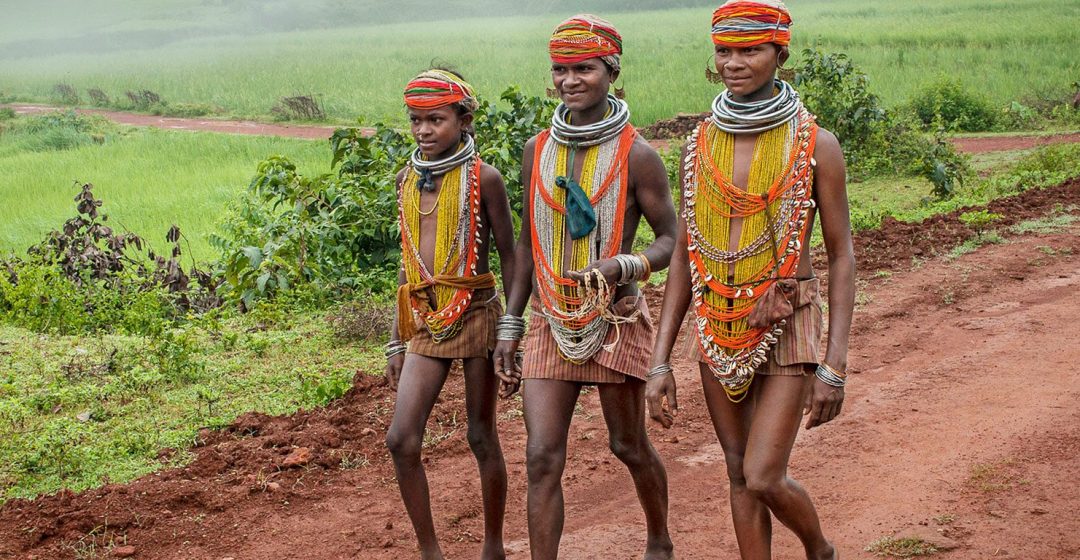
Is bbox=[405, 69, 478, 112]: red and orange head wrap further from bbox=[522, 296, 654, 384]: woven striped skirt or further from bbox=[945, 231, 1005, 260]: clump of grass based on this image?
bbox=[945, 231, 1005, 260]: clump of grass

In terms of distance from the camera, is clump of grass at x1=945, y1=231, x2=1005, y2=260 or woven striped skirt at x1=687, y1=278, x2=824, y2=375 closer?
woven striped skirt at x1=687, y1=278, x2=824, y2=375

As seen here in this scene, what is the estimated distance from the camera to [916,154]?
12.3m

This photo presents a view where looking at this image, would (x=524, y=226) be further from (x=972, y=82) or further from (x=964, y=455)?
(x=972, y=82)

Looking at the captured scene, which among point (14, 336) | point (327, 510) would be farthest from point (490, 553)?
point (14, 336)

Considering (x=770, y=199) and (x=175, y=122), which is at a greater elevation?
(x=770, y=199)

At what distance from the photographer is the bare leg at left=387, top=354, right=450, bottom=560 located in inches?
155

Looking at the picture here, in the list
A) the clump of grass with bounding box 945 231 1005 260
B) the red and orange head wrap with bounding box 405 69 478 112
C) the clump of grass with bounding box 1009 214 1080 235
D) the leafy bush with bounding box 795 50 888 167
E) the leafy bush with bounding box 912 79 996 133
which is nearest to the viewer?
the red and orange head wrap with bounding box 405 69 478 112

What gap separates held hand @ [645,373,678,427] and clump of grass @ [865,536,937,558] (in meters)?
1.16

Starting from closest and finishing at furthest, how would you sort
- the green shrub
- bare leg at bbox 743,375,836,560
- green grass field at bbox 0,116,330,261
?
bare leg at bbox 743,375,836,560, green grass field at bbox 0,116,330,261, the green shrub

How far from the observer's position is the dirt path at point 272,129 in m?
14.5

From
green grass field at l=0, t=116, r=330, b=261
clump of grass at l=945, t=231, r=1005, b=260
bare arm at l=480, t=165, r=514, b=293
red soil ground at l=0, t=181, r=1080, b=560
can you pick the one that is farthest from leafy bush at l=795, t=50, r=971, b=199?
bare arm at l=480, t=165, r=514, b=293

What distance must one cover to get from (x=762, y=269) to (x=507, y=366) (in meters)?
0.95

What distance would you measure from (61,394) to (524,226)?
11.2 ft

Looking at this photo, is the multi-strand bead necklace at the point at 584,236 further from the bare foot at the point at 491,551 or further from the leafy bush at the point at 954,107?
the leafy bush at the point at 954,107
